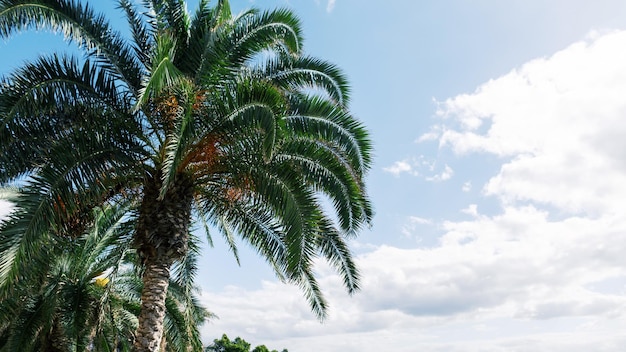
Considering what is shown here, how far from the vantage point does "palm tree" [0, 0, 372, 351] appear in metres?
9.56

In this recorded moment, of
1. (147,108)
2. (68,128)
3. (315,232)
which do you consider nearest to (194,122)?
(147,108)

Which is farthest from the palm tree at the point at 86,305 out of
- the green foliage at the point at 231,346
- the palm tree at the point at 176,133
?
the green foliage at the point at 231,346

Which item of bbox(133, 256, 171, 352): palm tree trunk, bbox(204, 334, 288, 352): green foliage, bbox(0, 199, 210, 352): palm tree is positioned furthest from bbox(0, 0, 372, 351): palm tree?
bbox(204, 334, 288, 352): green foliage

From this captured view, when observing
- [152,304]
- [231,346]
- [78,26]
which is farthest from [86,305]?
[231,346]

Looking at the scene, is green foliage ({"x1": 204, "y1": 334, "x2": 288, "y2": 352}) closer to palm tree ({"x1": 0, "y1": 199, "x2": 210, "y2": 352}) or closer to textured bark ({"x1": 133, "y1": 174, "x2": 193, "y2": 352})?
palm tree ({"x1": 0, "y1": 199, "x2": 210, "y2": 352})

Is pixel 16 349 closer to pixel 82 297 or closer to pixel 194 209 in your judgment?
pixel 82 297

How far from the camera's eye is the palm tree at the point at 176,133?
376 inches

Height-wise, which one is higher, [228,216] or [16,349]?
[228,216]

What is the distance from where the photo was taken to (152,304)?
10.9m

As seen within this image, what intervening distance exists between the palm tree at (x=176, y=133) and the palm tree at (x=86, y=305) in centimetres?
359

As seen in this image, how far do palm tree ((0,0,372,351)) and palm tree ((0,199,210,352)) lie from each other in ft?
11.8

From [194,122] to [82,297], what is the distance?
895 cm

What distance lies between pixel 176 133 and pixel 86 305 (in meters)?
9.23

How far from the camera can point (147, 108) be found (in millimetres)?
10727
